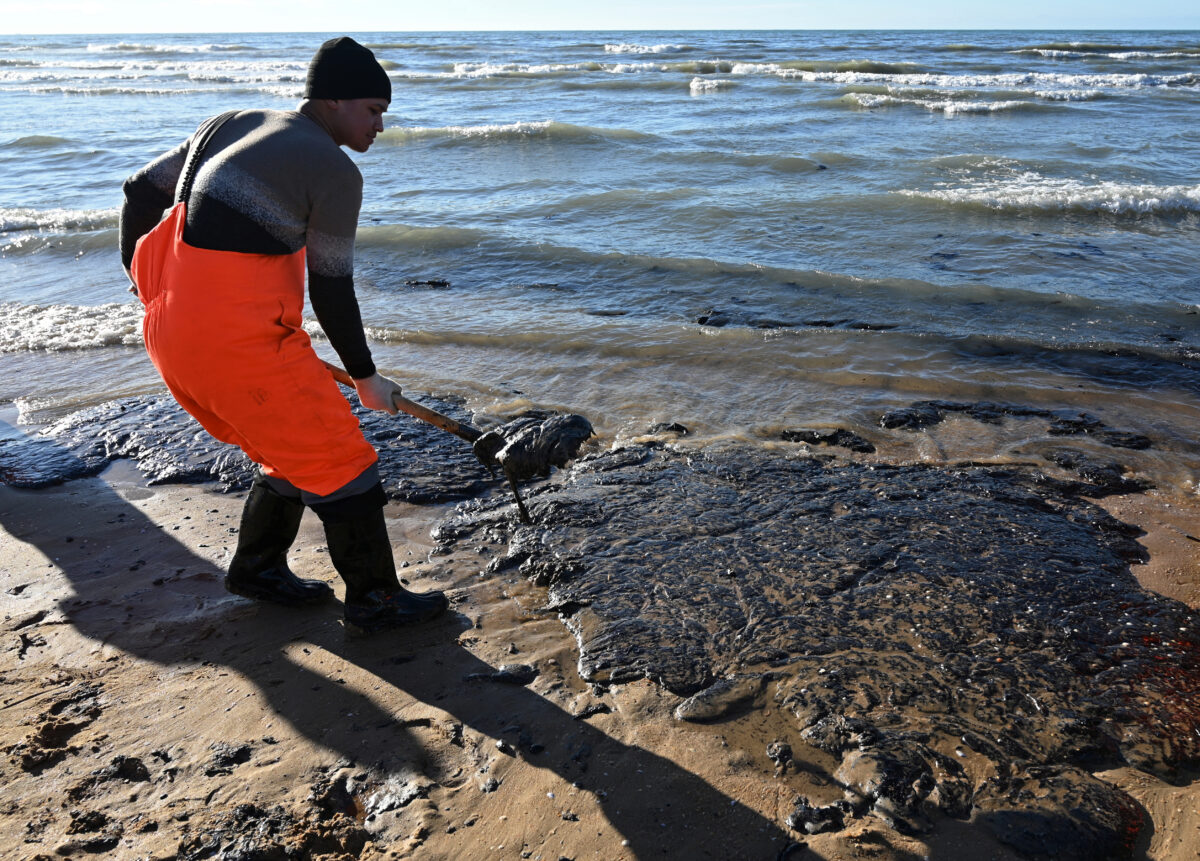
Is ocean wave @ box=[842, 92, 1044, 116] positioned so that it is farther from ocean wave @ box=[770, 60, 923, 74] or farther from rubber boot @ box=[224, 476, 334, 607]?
rubber boot @ box=[224, 476, 334, 607]

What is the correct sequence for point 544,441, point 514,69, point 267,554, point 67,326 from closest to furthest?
point 267,554 < point 544,441 < point 67,326 < point 514,69

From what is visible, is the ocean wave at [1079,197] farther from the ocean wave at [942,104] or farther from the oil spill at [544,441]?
the ocean wave at [942,104]

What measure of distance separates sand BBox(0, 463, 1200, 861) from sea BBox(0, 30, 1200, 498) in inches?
73.5

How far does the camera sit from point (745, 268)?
770 cm

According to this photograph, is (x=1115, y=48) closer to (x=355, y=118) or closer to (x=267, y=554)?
(x=355, y=118)

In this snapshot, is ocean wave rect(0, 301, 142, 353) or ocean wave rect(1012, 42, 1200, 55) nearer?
ocean wave rect(0, 301, 142, 353)

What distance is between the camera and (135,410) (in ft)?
15.8

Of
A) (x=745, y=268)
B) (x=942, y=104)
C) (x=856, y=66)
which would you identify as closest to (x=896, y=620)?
(x=745, y=268)

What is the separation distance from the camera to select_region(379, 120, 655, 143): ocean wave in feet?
49.4

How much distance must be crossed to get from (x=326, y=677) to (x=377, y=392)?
0.94 metres

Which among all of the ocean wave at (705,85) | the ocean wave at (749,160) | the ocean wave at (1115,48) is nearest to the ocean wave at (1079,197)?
the ocean wave at (749,160)

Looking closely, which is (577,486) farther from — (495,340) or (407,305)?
(407,305)

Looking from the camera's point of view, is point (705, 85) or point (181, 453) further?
point (705, 85)

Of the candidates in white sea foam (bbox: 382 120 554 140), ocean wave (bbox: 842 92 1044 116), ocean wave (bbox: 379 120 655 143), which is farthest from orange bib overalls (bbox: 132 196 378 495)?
ocean wave (bbox: 842 92 1044 116)
